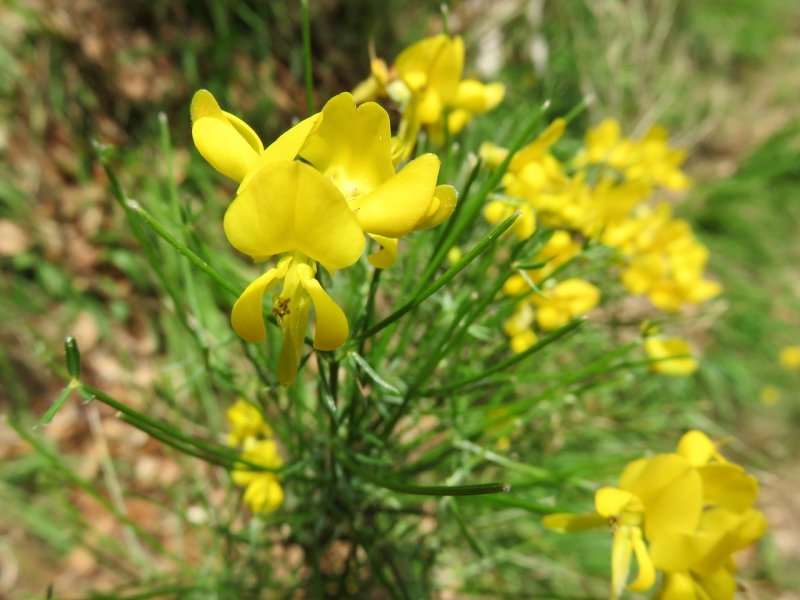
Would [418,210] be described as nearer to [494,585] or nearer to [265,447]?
[265,447]

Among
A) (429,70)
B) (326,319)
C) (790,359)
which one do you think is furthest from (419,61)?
(790,359)

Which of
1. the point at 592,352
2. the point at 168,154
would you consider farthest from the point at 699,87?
the point at 168,154

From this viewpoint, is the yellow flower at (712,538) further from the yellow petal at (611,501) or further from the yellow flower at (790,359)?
the yellow flower at (790,359)

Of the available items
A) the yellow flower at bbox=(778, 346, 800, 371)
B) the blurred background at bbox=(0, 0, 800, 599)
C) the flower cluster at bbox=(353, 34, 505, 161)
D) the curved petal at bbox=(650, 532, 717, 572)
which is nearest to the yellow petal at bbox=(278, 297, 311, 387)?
the flower cluster at bbox=(353, 34, 505, 161)

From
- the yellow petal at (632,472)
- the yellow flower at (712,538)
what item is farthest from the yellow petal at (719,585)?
the yellow petal at (632,472)

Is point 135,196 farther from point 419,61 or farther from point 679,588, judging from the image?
point 679,588
